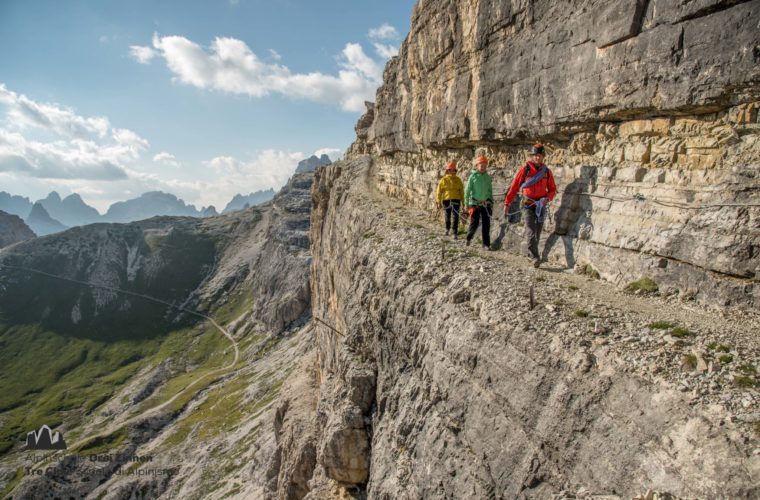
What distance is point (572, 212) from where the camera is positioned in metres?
15.6

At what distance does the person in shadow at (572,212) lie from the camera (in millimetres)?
15008

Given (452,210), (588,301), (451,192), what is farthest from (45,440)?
(588,301)

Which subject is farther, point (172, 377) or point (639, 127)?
point (172, 377)

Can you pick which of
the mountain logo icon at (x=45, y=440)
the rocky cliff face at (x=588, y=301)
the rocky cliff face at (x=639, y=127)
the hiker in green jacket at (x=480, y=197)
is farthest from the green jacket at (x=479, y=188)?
the mountain logo icon at (x=45, y=440)

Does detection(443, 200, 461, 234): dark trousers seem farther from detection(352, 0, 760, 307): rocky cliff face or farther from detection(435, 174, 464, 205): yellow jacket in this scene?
detection(352, 0, 760, 307): rocky cliff face

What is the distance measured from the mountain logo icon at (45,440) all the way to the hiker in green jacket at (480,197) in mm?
145992

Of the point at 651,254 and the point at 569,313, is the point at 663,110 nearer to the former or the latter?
the point at 651,254

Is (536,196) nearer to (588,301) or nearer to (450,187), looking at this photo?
(588,301)

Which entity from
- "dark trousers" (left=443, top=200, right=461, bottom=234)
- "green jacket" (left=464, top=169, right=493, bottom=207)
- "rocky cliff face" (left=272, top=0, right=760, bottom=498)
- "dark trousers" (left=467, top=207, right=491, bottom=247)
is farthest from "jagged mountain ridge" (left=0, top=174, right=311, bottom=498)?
"green jacket" (left=464, top=169, right=493, bottom=207)

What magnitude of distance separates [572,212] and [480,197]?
4.10m

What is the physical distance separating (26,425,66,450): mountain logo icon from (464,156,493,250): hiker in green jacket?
479 ft

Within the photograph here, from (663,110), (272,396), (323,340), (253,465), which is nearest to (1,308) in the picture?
(272,396)

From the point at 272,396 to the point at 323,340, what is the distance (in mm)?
63796

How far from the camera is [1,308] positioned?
197m
